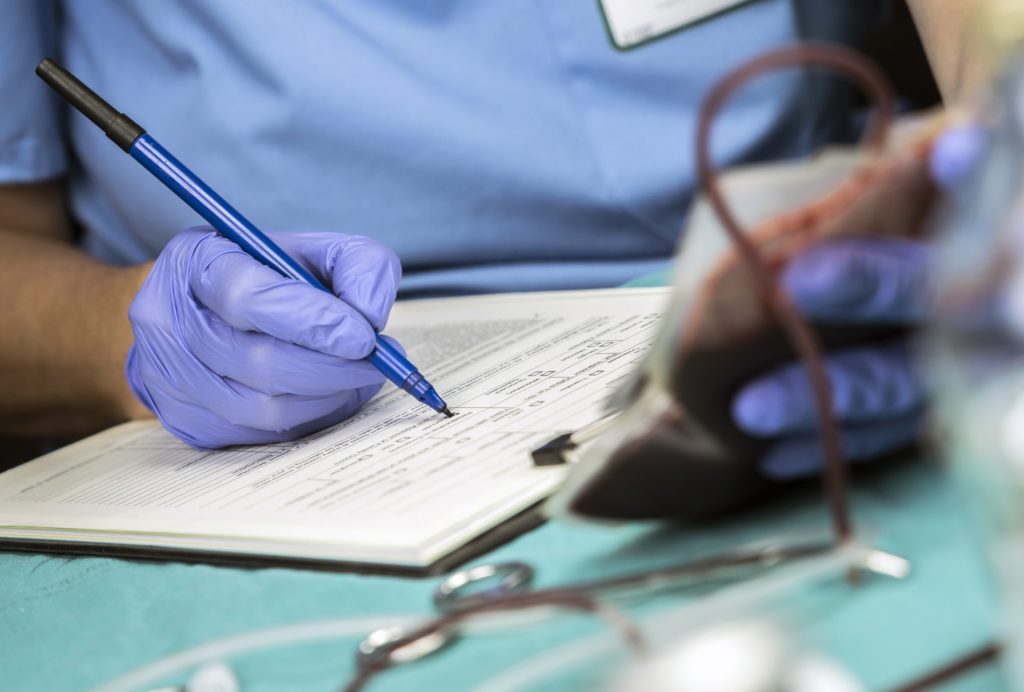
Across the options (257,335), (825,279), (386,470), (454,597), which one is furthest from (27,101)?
(825,279)

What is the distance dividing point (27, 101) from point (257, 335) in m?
0.52

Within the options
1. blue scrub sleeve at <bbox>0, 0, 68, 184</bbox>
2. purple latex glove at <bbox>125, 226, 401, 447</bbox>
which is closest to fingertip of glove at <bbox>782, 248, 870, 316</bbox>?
purple latex glove at <bbox>125, 226, 401, 447</bbox>

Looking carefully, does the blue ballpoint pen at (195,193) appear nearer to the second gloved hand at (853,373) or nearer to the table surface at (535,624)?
the table surface at (535,624)

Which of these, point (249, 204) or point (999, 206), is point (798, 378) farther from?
point (249, 204)

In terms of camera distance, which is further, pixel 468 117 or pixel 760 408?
pixel 468 117

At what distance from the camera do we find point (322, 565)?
449mm

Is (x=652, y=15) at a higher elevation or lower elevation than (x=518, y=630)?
higher

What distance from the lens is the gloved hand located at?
0.28 metres

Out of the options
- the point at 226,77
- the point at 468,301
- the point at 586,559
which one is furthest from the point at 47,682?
the point at 226,77

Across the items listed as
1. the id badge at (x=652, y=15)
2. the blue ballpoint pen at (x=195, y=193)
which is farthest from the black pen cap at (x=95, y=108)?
the id badge at (x=652, y=15)

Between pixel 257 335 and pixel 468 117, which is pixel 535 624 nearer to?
pixel 257 335

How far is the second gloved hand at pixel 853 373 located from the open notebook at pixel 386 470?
0.14m

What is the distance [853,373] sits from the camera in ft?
1.02

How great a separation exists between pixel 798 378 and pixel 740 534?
0.21 ft
